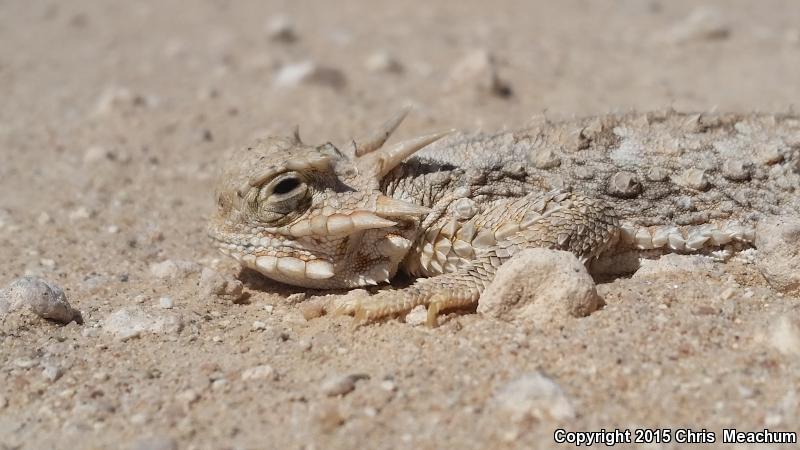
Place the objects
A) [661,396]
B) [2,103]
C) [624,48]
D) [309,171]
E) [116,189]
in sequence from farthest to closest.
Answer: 1. [624,48]
2. [2,103]
3. [116,189]
4. [309,171]
5. [661,396]

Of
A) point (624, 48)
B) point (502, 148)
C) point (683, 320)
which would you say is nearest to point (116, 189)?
point (502, 148)

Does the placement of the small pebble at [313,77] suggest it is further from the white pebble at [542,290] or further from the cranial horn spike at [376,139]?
the white pebble at [542,290]

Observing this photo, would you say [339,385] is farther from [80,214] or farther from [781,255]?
[80,214]

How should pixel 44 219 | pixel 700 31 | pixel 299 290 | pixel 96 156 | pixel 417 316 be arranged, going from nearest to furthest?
pixel 417 316 → pixel 299 290 → pixel 44 219 → pixel 96 156 → pixel 700 31

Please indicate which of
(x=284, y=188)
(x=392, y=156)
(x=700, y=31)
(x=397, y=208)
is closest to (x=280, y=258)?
(x=284, y=188)

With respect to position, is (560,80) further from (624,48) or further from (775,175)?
(775,175)

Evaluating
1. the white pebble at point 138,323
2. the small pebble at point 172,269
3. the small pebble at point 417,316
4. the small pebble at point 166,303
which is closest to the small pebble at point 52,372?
the white pebble at point 138,323

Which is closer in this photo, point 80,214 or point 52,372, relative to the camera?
point 52,372
